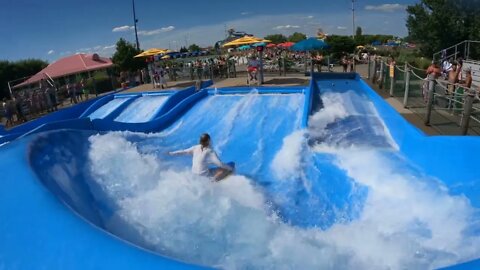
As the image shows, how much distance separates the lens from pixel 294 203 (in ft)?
18.8

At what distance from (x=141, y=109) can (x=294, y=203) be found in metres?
8.81

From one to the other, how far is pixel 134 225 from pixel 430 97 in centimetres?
575

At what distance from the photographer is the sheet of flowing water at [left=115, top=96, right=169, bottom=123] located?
12289 mm

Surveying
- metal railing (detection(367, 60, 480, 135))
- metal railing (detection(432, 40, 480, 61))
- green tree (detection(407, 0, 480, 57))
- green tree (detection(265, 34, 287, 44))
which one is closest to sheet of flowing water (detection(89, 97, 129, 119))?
metal railing (detection(367, 60, 480, 135))

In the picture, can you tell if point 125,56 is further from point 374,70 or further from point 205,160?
point 205,160

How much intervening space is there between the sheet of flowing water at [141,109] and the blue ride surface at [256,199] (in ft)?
9.48

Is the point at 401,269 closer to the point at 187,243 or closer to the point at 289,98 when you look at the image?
the point at 187,243

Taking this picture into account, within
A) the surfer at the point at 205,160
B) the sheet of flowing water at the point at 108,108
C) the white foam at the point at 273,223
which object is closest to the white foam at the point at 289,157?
the white foam at the point at 273,223

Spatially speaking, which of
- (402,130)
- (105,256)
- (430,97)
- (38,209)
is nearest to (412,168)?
(402,130)

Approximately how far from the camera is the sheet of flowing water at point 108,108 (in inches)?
537

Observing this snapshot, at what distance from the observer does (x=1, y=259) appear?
128 inches

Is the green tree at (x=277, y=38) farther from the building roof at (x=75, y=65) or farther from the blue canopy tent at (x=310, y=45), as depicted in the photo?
the blue canopy tent at (x=310, y=45)

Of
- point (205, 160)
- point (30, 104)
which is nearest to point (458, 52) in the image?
point (205, 160)

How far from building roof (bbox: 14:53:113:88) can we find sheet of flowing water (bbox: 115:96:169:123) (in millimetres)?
11750
